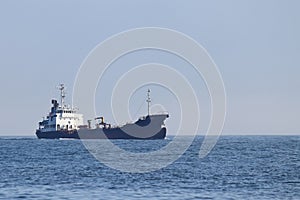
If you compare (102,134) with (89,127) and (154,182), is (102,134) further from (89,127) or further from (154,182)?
(154,182)

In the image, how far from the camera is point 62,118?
185125 millimetres

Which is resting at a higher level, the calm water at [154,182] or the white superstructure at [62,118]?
the white superstructure at [62,118]

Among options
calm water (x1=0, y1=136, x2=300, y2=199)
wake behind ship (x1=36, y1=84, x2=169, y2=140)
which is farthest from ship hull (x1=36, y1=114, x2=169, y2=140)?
calm water (x1=0, y1=136, x2=300, y2=199)

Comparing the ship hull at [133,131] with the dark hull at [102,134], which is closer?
the ship hull at [133,131]

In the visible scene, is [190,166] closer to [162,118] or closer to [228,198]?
[228,198]

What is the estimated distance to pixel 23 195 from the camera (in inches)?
1709

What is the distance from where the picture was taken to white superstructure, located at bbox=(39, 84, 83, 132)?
18512 cm

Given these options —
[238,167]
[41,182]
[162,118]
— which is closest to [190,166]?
[238,167]

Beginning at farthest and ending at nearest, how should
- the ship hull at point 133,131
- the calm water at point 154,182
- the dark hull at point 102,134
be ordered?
1. the dark hull at point 102,134
2. the ship hull at point 133,131
3. the calm water at point 154,182

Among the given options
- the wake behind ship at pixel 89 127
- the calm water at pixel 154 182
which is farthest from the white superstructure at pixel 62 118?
the calm water at pixel 154 182

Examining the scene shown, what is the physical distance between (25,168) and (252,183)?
25.0m

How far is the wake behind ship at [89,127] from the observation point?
16900 cm

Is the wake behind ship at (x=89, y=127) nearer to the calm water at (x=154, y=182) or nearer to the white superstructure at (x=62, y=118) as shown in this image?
the white superstructure at (x=62, y=118)

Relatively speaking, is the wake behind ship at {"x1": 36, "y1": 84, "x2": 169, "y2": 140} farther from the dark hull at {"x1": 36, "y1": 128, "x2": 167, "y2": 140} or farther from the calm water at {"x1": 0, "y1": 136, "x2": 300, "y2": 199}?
the calm water at {"x1": 0, "y1": 136, "x2": 300, "y2": 199}
